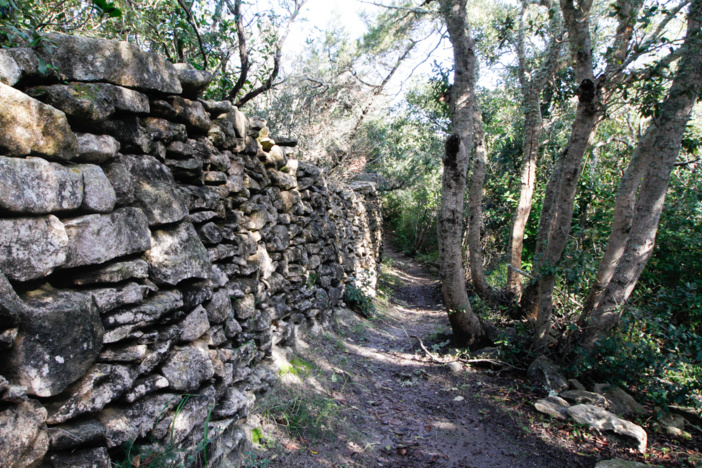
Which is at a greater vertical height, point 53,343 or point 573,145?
point 573,145

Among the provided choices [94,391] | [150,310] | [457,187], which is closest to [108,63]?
[150,310]

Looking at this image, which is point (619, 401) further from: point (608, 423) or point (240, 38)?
point (240, 38)

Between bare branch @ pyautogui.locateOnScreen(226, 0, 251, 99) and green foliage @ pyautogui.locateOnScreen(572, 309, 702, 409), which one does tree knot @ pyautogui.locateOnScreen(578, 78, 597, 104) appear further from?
bare branch @ pyautogui.locateOnScreen(226, 0, 251, 99)

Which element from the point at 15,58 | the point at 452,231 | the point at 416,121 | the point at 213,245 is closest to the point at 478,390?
the point at 452,231

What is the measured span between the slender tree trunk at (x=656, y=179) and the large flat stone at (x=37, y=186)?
504 cm

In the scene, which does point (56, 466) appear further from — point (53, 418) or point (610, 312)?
point (610, 312)

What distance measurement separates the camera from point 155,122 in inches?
107

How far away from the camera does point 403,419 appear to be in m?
4.19

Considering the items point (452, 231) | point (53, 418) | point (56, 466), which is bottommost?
point (56, 466)

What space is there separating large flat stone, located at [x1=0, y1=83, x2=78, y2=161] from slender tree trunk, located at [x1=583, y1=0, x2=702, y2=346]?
512 cm

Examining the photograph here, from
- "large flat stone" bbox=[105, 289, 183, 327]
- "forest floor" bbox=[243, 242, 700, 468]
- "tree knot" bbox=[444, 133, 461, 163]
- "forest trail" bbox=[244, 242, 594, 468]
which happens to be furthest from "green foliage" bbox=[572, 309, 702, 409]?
"large flat stone" bbox=[105, 289, 183, 327]

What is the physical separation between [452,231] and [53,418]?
4.98 metres

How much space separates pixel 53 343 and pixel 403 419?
11.2 ft

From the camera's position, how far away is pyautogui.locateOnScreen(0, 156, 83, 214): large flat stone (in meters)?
1.60
